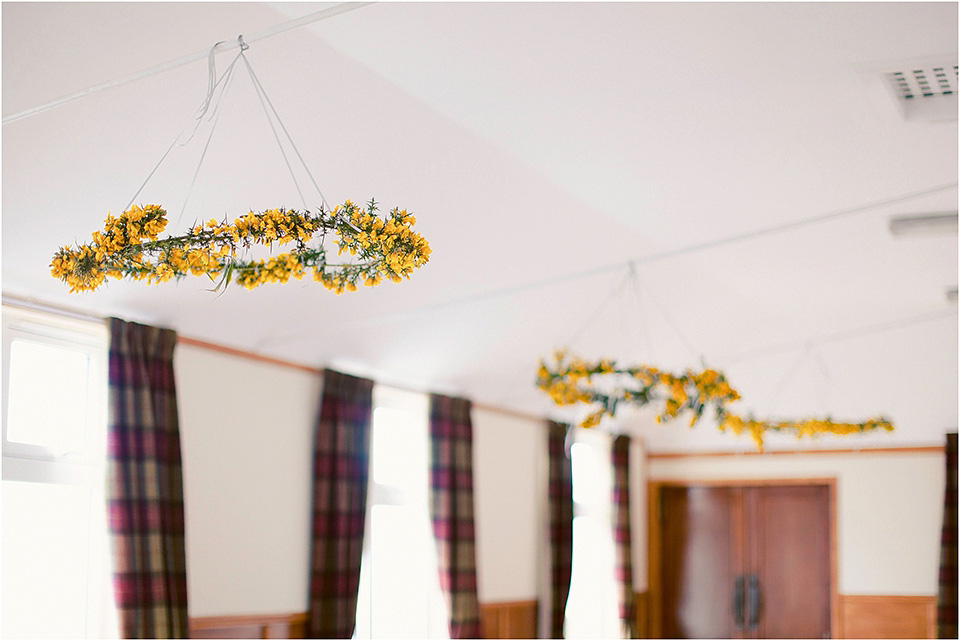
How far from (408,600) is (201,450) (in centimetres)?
227

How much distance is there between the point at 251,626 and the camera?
572 centimetres

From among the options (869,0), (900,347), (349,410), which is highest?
(869,0)

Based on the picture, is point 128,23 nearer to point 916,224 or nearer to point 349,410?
point 349,410

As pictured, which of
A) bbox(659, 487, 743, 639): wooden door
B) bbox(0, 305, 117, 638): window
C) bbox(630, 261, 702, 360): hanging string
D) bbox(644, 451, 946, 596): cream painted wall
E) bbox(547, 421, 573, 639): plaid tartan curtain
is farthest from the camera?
bbox(659, 487, 743, 639): wooden door

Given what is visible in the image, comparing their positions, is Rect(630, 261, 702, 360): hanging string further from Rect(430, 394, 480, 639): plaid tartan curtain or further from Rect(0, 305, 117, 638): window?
Rect(0, 305, 117, 638): window

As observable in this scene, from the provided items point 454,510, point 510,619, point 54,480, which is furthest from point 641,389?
point 510,619

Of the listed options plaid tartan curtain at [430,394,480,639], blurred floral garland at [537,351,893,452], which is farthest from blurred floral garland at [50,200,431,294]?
plaid tartan curtain at [430,394,480,639]

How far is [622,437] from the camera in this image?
9.66 m

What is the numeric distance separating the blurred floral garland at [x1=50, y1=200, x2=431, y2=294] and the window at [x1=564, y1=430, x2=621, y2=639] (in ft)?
21.7

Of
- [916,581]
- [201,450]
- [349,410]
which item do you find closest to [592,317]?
[349,410]

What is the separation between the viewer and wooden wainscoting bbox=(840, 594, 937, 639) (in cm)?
870

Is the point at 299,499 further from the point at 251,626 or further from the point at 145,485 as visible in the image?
the point at 145,485

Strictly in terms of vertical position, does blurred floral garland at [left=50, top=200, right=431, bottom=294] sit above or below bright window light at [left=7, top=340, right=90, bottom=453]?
above

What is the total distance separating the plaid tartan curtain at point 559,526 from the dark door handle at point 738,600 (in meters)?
2.12
